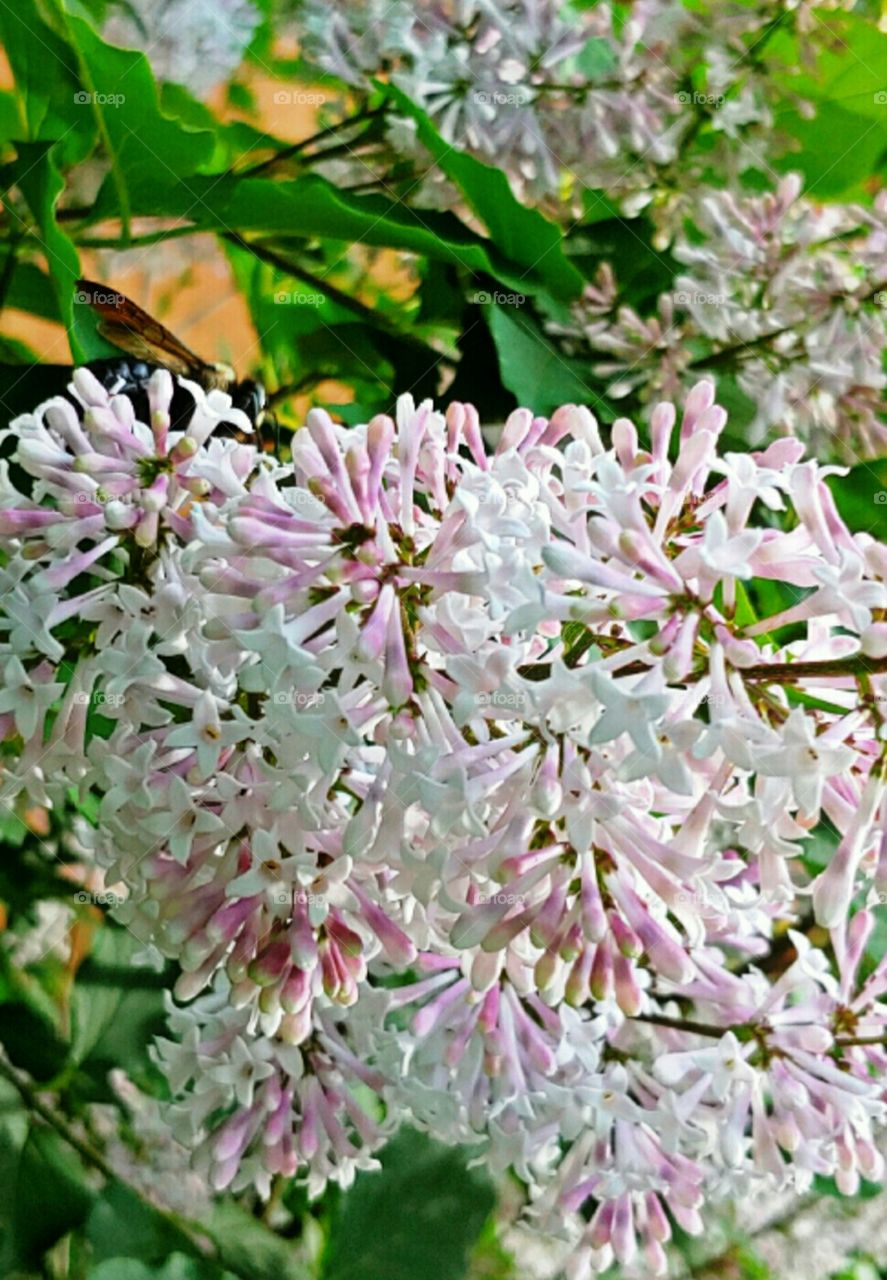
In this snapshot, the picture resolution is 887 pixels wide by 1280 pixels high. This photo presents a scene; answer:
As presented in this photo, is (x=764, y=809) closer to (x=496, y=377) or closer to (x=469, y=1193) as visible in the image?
(x=496, y=377)

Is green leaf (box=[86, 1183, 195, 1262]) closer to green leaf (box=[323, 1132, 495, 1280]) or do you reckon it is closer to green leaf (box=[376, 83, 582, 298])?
green leaf (box=[323, 1132, 495, 1280])

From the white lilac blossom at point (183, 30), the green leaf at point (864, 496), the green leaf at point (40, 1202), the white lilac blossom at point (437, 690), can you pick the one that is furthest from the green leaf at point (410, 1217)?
the white lilac blossom at point (183, 30)

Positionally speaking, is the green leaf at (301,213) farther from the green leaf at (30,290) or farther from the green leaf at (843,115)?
the green leaf at (843,115)

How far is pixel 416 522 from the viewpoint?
42cm

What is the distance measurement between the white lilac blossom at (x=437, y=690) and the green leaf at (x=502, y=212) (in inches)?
8.3

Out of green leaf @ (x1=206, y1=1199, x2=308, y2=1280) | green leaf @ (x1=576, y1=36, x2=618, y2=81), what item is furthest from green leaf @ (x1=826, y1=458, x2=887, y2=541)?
green leaf @ (x1=206, y1=1199, x2=308, y2=1280)

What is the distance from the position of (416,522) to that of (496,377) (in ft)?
0.82

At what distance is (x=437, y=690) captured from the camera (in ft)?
1.29

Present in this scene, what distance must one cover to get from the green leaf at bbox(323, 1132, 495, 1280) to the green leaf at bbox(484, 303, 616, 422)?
1.40 ft

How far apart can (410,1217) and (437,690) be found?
466 mm

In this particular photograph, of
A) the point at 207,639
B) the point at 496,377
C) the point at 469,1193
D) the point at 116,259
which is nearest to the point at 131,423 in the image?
the point at 207,639

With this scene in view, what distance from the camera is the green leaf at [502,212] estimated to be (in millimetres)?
607

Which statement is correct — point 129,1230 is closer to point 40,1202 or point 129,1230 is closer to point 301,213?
point 40,1202

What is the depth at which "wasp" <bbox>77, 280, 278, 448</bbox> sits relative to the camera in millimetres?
486
